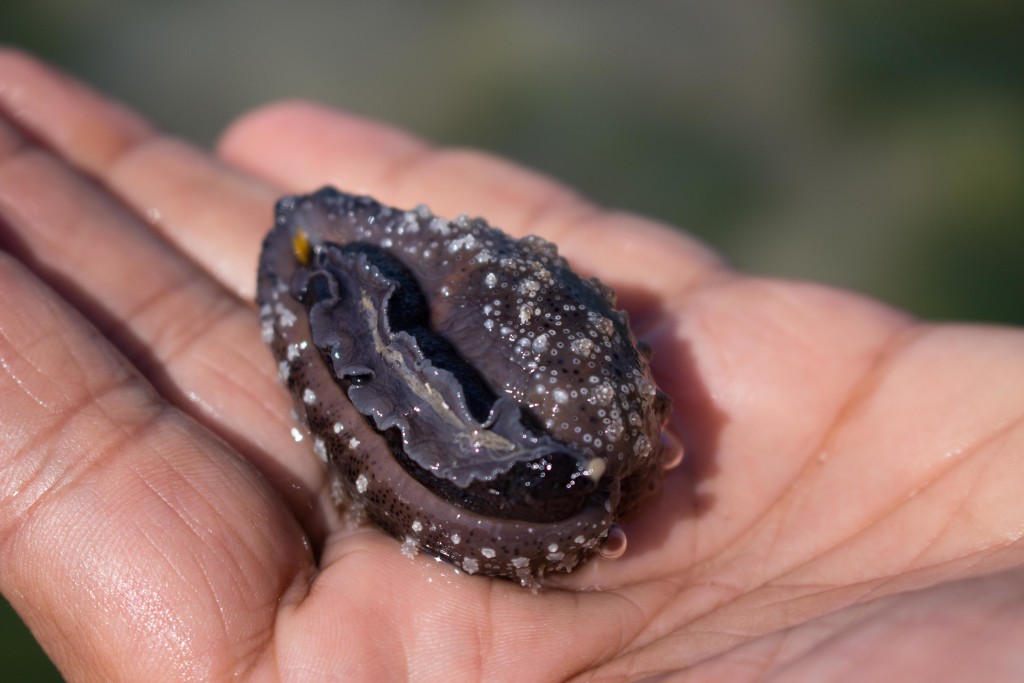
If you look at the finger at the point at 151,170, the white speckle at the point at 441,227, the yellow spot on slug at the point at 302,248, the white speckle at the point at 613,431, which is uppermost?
the white speckle at the point at 441,227

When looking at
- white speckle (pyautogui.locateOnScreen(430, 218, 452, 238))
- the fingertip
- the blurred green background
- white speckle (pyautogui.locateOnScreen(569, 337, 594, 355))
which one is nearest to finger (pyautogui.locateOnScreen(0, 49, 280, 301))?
the fingertip

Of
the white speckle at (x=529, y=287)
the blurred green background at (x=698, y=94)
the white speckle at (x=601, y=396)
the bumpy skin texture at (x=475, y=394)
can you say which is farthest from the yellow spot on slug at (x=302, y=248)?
the blurred green background at (x=698, y=94)

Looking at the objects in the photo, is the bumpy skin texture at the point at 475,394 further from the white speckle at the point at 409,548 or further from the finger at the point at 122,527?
the finger at the point at 122,527

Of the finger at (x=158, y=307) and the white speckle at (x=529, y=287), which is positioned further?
the finger at (x=158, y=307)

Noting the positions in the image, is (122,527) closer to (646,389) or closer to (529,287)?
(529,287)

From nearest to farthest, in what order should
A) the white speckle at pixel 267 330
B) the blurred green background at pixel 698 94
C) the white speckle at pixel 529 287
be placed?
the white speckle at pixel 529 287, the white speckle at pixel 267 330, the blurred green background at pixel 698 94

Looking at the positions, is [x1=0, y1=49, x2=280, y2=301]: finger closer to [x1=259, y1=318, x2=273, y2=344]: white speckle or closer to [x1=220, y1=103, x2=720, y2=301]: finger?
[x1=220, y1=103, x2=720, y2=301]: finger

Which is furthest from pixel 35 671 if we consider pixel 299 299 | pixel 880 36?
pixel 880 36

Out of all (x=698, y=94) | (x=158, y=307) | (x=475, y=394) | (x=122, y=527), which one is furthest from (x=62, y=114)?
(x=698, y=94)
